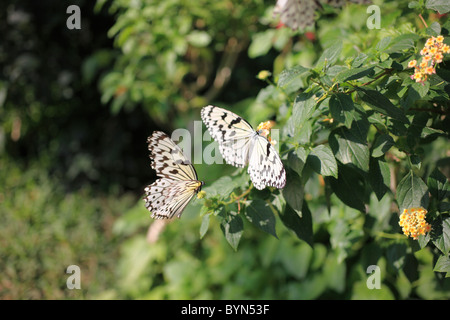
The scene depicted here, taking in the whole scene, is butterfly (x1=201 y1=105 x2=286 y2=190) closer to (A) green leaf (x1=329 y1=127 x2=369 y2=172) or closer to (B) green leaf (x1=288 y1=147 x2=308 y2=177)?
(B) green leaf (x1=288 y1=147 x2=308 y2=177)

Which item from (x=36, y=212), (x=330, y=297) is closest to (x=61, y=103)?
(x=36, y=212)

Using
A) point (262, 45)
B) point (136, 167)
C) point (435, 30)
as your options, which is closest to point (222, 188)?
point (435, 30)

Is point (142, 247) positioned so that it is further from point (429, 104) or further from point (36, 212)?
point (429, 104)

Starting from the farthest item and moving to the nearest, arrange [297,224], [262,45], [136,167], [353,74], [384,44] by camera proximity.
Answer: [136,167] → [262,45] → [297,224] → [384,44] → [353,74]

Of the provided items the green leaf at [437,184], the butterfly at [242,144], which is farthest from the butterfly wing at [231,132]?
the green leaf at [437,184]

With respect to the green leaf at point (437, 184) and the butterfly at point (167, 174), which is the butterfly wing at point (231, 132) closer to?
the butterfly at point (167, 174)

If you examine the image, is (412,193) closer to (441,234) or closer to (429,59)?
(441,234)
